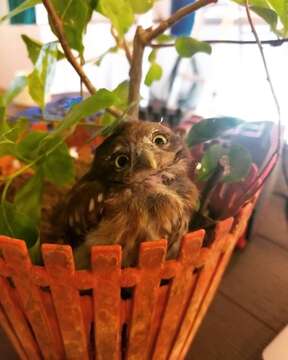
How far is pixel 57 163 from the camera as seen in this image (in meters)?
0.41

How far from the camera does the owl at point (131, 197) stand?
14.1 inches

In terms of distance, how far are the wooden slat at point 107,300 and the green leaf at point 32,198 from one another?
5.1 inches

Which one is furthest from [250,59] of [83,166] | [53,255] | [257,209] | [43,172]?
[53,255]

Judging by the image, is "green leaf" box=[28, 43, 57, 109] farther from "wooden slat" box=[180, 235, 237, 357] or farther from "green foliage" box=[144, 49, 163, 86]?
"wooden slat" box=[180, 235, 237, 357]

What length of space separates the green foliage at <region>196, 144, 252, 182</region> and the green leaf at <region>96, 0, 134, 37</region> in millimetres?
190

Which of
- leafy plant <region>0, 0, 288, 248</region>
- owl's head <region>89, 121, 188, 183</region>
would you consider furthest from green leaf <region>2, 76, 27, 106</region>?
owl's head <region>89, 121, 188, 183</region>

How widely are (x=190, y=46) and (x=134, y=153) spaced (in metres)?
0.18

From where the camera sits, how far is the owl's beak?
38 centimetres

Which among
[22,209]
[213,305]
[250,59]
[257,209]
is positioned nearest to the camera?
[22,209]

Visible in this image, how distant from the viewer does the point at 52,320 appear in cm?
36

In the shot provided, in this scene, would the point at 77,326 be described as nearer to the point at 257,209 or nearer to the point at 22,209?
the point at 22,209

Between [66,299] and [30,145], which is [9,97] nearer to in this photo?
[30,145]

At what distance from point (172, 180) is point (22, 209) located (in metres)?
0.17

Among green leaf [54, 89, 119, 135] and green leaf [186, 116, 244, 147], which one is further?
green leaf [186, 116, 244, 147]
